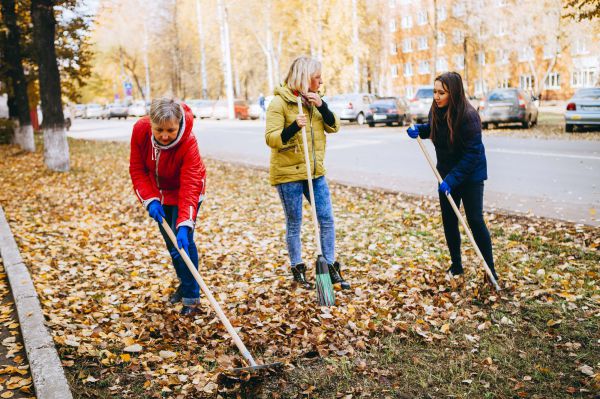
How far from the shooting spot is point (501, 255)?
577cm

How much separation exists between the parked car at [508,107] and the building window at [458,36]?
18.7 meters

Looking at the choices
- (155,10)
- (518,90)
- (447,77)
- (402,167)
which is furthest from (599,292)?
(155,10)

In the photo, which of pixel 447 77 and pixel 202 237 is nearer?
pixel 447 77

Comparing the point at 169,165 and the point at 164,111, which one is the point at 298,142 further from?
the point at 164,111

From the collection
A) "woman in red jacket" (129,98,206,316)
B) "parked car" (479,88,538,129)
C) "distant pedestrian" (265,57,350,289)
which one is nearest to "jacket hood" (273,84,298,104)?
"distant pedestrian" (265,57,350,289)

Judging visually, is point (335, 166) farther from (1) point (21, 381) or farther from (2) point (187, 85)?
(2) point (187, 85)

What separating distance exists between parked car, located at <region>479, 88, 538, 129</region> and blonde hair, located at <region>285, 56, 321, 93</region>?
17.4 meters

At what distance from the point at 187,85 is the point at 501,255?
5480 cm

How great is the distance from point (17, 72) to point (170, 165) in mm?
17033

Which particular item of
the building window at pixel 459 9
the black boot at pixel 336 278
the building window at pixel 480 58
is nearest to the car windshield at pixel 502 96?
the building window at pixel 459 9

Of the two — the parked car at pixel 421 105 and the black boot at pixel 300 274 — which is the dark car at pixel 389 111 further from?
the black boot at pixel 300 274

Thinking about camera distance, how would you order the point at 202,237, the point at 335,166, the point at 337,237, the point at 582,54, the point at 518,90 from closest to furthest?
the point at 337,237 → the point at 202,237 → the point at 335,166 → the point at 518,90 → the point at 582,54

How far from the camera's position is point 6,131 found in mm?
22031

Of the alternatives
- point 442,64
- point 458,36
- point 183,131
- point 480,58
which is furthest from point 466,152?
point 442,64
